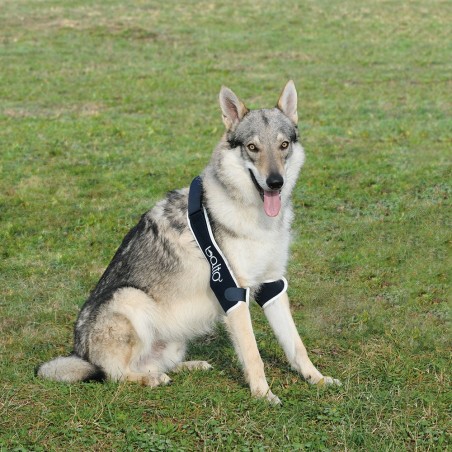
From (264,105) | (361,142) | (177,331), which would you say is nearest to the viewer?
(177,331)

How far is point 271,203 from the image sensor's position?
6.21m

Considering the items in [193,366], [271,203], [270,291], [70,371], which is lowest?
[193,366]

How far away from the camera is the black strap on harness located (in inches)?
242

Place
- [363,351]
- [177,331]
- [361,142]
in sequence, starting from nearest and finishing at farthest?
1. [177,331]
2. [363,351]
3. [361,142]

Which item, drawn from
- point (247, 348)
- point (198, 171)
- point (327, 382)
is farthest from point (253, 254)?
point (198, 171)

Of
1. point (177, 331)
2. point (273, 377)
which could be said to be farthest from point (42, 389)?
point (273, 377)

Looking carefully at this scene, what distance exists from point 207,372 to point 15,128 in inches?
437

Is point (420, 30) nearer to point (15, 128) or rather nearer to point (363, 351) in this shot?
point (15, 128)

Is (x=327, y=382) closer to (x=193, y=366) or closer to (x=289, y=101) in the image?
→ (x=193, y=366)

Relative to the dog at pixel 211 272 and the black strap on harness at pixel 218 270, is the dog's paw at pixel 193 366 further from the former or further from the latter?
the black strap on harness at pixel 218 270

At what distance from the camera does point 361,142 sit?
50.9ft

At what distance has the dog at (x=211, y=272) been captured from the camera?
20.3 feet

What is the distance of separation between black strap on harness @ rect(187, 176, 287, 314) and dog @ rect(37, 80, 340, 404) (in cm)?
5

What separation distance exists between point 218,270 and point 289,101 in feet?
5.40
